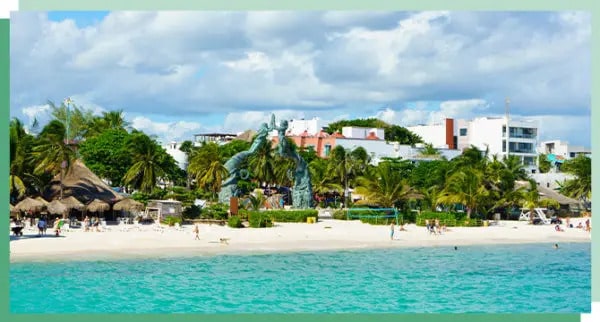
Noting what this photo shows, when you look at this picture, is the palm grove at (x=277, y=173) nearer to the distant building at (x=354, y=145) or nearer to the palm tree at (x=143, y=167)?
the palm tree at (x=143, y=167)

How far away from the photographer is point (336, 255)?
3444 cm

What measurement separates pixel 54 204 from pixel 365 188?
66.0 ft

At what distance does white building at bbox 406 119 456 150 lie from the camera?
334 feet

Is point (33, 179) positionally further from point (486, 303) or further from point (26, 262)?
point (486, 303)

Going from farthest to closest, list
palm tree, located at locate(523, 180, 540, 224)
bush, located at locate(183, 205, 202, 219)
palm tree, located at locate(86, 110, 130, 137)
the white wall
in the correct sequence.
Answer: the white wall < palm tree, located at locate(86, 110, 130, 137) < palm tree, located at locate(523, 180, 540, 224) < bush, located at locate(183, 205, 202, 219)

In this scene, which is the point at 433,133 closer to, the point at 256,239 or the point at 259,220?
the point at 259,220

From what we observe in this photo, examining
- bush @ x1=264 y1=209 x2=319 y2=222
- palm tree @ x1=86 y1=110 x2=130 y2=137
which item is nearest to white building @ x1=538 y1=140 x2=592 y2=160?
palm tree @ x1=86 y1=110 x2=130 y2=137

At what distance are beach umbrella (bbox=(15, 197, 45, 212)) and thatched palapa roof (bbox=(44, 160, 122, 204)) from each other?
10.6 feet

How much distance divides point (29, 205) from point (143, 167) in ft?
53.5

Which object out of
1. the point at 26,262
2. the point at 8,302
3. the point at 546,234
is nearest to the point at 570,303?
the point at 8,302

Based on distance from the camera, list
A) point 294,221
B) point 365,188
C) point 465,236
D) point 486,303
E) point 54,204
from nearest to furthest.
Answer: point 486,303, point 54,204, point 465,236, point 294,221, point 365,188

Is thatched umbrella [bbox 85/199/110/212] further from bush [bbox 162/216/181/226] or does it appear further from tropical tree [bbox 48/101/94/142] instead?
tropical tree [bbox 48/101/94/142]

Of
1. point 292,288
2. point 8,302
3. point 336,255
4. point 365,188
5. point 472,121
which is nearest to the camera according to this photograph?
point 8,302

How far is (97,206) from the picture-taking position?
1651 inches
